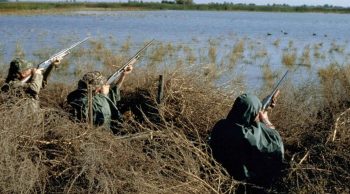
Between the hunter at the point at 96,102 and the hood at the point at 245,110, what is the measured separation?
1.39 metres

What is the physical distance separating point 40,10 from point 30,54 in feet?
167

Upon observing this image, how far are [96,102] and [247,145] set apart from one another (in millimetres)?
1961

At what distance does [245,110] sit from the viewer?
17.4ft

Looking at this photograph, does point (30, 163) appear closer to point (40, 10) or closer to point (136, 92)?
point (136, 92)

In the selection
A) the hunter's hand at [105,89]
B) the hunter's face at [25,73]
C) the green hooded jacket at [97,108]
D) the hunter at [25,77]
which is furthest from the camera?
the hunter's face at [25,73]

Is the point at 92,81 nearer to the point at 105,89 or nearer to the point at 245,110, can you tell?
the point at 105,89

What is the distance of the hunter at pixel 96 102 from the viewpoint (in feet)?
21.0

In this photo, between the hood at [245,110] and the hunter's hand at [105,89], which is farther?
the hunter's hand at [105,89]

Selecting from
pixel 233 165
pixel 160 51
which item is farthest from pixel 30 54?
pixel 233 165

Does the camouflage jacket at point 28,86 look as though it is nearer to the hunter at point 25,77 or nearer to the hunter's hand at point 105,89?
the hunter at point 25,77

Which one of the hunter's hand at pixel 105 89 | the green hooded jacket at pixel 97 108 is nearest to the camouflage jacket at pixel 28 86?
the green hooded jacket at pixel 97 108

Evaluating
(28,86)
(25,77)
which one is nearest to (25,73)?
(25,77)

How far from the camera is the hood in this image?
5301 mm

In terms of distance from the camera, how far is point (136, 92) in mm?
8133
